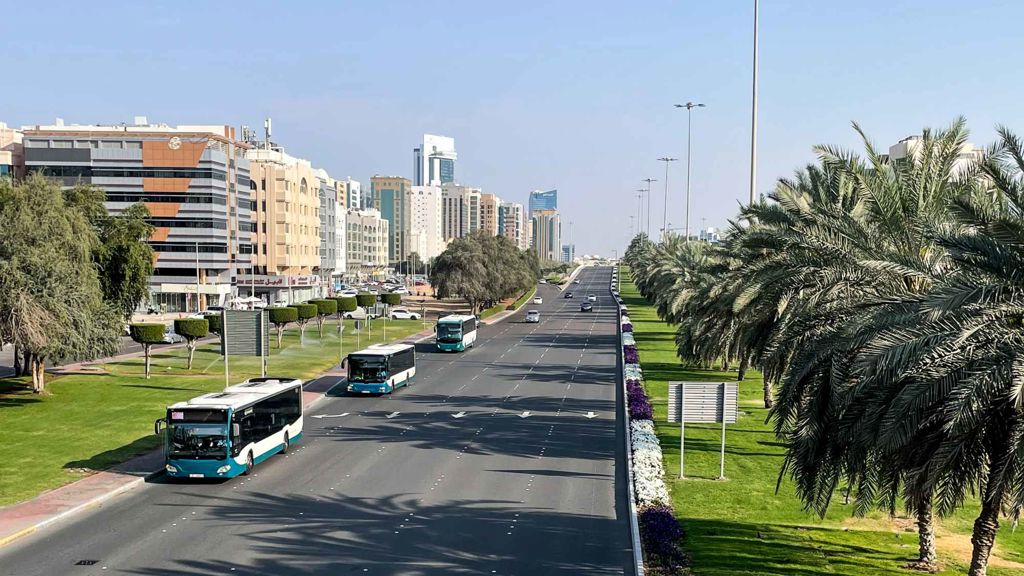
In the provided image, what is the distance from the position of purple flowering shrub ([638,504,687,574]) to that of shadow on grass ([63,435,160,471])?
16340mm

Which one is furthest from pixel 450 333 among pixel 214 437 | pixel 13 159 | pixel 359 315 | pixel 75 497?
pixel 13 159

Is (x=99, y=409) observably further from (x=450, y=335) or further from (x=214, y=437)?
(x=450, y=335)

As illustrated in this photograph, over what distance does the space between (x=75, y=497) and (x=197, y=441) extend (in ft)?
10.8

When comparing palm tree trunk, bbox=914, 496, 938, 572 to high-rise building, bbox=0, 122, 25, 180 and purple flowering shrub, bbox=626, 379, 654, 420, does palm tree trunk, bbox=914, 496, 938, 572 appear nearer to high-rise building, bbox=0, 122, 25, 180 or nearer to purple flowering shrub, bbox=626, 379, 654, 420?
purple flowering shrub, bbox=626, 379, 654, 420

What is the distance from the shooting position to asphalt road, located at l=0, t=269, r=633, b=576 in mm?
17406

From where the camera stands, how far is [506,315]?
106m

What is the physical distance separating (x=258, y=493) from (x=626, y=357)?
110ft

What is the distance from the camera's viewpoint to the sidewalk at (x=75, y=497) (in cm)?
1953

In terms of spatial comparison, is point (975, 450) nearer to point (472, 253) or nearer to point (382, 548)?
point (382, 548)

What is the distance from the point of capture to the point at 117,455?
27.2 m

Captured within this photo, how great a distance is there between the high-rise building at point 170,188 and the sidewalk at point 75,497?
72.4m

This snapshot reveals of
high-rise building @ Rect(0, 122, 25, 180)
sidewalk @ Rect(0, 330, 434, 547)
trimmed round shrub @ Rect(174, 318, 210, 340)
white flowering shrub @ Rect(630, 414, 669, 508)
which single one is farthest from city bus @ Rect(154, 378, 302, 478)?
high-rise building @ Rect(0, 122, 25, 180)

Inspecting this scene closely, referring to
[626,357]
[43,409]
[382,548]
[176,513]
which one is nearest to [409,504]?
[382,548]

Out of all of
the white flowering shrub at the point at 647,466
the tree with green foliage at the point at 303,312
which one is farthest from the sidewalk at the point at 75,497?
the tree with green foliage at the point at 303,312
